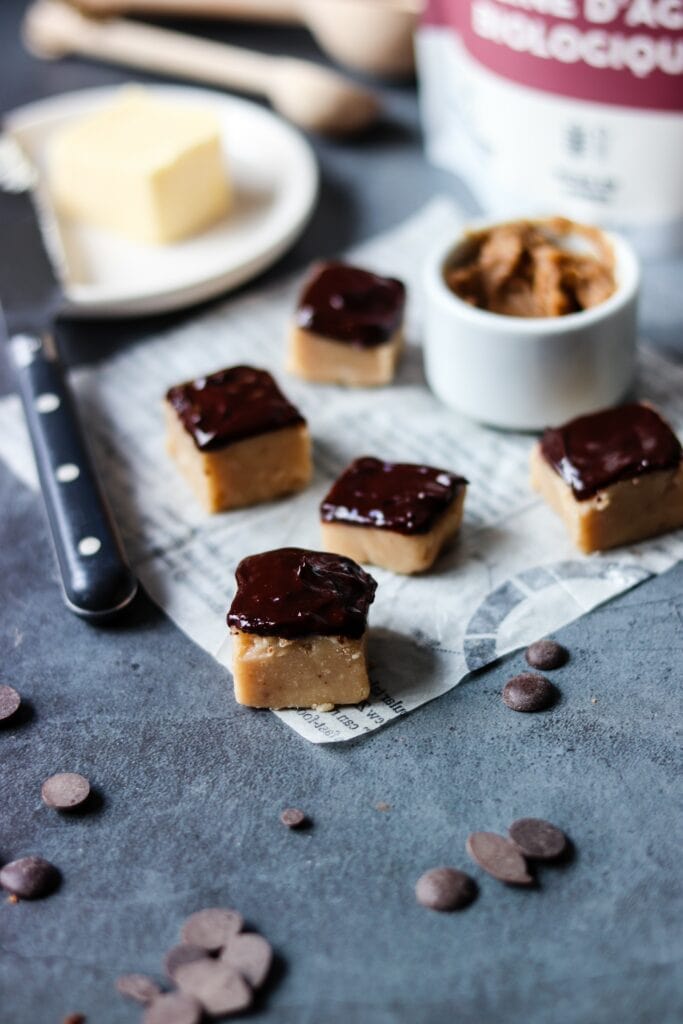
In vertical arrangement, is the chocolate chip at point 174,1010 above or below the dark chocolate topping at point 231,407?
below

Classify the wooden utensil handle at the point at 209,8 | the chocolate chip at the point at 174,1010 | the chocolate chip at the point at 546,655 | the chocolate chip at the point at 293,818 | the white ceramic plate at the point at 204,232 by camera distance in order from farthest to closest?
the wooden utensil handle at the point at 209,8 < the white ceramic plate at the point at 204,232 < the chocolate chip at the point at 546,655 < the chocolate chip at the point at 293,818 < the chocolate chip at the point at 174,1010

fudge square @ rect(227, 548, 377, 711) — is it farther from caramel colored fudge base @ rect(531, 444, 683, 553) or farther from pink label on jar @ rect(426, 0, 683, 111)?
pink label on jar @ rect(426, 0, 683, 111)

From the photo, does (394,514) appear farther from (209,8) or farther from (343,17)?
(209,8)

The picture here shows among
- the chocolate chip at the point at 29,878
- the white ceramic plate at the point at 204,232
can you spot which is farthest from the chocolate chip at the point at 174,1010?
the white ceramic plate at the point at 204,232

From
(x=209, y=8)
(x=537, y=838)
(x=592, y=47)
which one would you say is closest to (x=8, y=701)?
(x=537, y=838)

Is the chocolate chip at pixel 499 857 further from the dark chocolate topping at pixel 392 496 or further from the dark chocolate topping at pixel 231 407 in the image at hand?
the dark chocolate topping at pixel 231 407

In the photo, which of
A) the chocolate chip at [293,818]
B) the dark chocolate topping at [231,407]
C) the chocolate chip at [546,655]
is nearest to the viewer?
the chocolate chip at [293,818]
